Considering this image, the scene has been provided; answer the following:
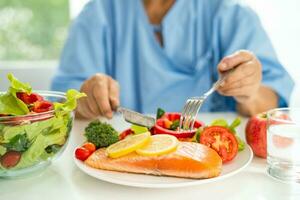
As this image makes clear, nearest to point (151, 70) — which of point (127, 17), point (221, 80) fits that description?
point (127, 17)

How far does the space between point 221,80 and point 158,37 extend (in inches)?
22.6

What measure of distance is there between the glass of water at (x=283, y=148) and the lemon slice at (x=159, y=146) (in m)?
0.20

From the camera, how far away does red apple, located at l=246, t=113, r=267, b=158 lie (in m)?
0.92

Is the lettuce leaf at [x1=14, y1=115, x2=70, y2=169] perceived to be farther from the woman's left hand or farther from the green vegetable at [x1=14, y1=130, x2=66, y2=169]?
the woman's left hand

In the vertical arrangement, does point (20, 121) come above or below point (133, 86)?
above

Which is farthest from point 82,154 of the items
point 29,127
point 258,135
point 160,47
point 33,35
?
point 33,35

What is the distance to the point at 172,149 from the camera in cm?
77

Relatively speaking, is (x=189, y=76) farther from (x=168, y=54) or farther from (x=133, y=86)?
(x=133, y=86)

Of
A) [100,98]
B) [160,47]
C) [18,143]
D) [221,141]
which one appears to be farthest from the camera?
[160,47]

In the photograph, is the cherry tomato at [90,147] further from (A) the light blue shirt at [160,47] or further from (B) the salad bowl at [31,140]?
(A) the light blue shirt at [160,47]

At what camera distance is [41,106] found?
819 millimetres

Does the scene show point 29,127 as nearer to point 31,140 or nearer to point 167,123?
point 31,140

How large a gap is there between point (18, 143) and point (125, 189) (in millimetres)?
205

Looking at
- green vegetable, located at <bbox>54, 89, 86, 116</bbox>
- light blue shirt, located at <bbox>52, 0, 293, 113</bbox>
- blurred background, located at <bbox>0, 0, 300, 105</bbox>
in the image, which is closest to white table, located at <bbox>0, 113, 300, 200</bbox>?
green vegetable, located at <bbox>54, 89, 86, 116</bbox>
